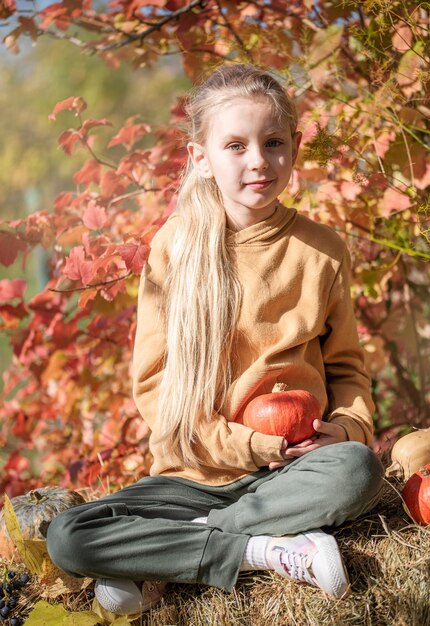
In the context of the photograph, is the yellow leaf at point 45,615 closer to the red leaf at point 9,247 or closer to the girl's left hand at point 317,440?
the girl's left hand at point 317,440

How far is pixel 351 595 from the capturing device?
196cm

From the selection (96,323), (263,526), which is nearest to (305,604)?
(263,526)

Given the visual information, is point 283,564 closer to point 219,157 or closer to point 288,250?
point 288,250

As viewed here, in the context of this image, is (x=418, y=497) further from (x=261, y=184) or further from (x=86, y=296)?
(x=86, y=296)

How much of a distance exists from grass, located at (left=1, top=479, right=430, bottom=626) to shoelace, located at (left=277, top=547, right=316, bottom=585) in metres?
0.03

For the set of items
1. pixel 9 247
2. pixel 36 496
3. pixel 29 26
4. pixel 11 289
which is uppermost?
pixel 29 26

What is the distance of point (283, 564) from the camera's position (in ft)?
6.63

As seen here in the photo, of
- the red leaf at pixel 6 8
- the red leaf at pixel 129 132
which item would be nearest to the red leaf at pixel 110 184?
the red leaf at pixel 129 132

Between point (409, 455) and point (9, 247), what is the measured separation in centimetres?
158

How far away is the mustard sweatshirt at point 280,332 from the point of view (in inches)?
91.8

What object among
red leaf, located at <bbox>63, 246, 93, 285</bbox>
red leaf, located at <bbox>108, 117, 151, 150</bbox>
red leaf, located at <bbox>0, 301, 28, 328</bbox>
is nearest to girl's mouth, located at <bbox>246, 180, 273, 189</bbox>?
red leaf, located at <bbox>63, 246, 93, 285</bbox>

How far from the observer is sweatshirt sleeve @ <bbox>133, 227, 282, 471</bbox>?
2.21 meters

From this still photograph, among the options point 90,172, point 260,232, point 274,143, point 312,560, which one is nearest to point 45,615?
point 312,560

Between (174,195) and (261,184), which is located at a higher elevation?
(261,184)
